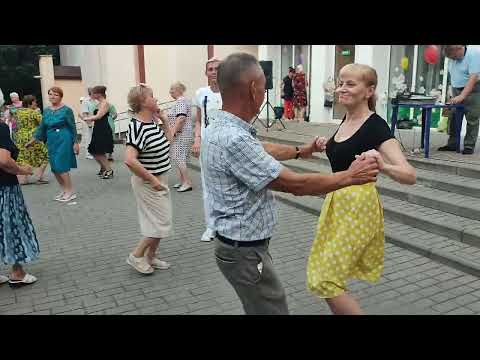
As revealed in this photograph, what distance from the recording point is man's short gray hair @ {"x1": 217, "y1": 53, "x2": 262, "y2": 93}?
214 cm

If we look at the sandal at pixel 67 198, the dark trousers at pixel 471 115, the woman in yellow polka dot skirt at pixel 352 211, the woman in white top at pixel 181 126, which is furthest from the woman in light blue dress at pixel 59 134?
the dark trousers at pixel 471 115

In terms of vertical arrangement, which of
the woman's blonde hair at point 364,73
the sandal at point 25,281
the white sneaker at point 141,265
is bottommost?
the sandal at point 25,281

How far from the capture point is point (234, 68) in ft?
7.02

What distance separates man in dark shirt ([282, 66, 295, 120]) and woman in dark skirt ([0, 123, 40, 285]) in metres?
10.9

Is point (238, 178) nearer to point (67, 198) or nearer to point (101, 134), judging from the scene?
point (67, 198)

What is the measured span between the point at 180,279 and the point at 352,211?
7.25ft

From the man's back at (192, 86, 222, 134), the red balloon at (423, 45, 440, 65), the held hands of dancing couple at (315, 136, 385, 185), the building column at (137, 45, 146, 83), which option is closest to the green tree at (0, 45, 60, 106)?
the building column at (137, 45, 146, 83)

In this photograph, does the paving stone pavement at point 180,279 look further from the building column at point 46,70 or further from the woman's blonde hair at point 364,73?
the building column at point 46,70

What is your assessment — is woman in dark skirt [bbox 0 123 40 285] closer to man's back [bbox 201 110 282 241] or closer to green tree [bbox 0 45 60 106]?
man's back [bbox 201 110 282 241]

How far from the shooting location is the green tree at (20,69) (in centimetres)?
2756

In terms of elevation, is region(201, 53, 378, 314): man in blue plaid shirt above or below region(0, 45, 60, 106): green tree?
below

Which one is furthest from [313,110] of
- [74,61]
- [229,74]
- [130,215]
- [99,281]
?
[74,61]

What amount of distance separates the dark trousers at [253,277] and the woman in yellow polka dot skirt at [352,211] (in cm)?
50

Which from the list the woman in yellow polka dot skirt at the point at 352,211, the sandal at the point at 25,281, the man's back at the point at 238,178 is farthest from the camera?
the sandal at the point at 25,281
